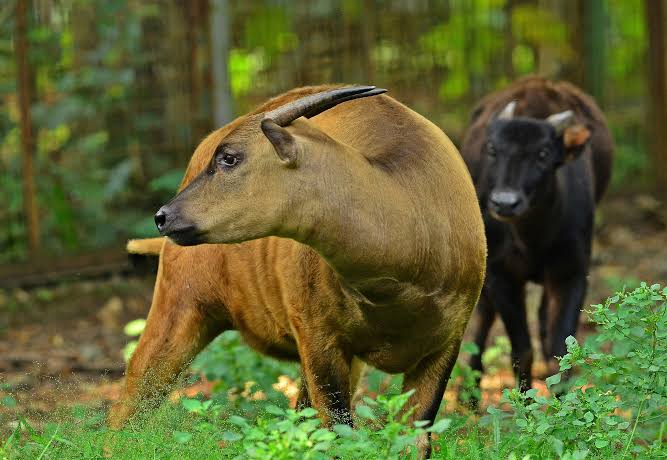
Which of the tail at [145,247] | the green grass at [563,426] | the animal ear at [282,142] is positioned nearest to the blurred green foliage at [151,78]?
the tail at [145,247]

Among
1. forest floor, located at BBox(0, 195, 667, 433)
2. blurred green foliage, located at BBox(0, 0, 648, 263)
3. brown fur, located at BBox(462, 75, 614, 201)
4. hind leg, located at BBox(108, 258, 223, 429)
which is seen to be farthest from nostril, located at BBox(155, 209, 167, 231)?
blurred green foliage, located at BBox(0, 0, 648, 263)

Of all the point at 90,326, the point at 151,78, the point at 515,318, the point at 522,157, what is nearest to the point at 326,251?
the point at 522,157

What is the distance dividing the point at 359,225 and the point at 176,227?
610 mm

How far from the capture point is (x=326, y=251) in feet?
13.7

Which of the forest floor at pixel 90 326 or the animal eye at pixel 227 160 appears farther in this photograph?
the forest floor at pixel 90 326

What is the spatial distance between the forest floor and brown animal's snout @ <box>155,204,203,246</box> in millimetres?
1615

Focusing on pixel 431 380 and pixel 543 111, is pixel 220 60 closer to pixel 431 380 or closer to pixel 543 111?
pixel 543 111

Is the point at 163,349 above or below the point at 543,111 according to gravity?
below

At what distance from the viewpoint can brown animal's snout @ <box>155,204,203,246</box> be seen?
4.10 meters

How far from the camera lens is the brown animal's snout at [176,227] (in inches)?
161

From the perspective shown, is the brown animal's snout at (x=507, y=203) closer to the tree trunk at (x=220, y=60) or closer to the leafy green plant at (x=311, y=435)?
the leafy green plant at (x=311, y=435)

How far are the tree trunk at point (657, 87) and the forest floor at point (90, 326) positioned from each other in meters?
0.82

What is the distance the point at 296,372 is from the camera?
6422 mm

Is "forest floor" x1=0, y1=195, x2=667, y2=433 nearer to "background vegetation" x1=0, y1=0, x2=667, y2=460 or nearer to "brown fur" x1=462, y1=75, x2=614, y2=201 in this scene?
"background vegetation" x1=0, y1=0, x2=667, y2=460
